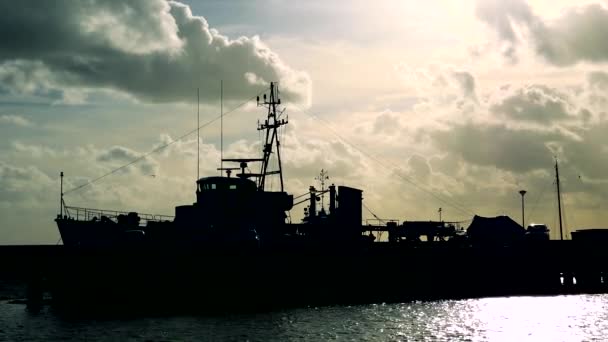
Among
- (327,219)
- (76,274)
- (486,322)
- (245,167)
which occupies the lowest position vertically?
(486,322)

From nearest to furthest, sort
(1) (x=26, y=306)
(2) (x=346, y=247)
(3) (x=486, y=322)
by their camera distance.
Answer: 1. (3) (x=486, y=322)
2. (1) (x=26, y=306)
3. (2) (x=346, y=247)

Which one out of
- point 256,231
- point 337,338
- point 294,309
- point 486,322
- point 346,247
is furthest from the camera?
point 346,247

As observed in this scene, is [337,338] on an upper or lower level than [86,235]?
lower

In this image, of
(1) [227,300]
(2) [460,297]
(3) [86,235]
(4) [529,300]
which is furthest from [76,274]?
(4) [529,300]

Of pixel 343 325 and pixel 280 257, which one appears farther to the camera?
pixel 280 257

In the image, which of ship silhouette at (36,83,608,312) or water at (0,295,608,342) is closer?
water at (0,295,608,342)

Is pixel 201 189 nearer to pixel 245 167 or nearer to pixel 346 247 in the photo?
pixel 245 167

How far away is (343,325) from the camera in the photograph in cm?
5041

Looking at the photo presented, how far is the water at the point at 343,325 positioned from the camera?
148 feet

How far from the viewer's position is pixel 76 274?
62.7 metres

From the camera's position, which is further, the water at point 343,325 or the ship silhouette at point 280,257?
the ship silhouette at point 280,257

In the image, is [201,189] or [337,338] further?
[201,189]

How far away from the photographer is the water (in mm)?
45031

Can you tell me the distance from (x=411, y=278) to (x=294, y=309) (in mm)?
22180
